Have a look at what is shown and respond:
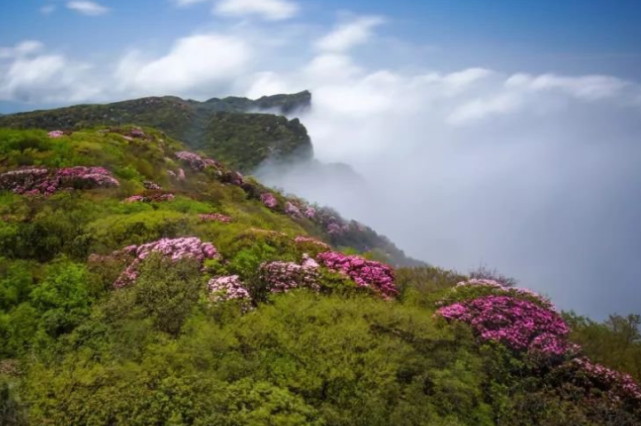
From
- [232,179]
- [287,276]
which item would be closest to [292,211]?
[232,179]

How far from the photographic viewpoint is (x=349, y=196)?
102312mm

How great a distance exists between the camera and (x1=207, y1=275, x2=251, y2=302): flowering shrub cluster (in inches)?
400

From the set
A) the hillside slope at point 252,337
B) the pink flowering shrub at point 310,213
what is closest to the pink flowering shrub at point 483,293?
the hillside slope at point 252,337

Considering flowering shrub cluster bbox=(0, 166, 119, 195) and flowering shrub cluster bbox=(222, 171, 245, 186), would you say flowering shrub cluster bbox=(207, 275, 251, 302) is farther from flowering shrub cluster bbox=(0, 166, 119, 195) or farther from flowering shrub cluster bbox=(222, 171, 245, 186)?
flowering shrub cluster bbox=(222, 171, 245, 186)

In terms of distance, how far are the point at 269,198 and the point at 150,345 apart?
1853 cm

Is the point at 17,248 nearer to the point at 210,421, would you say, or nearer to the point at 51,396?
the point at 51,396

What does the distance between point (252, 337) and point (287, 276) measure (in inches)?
106

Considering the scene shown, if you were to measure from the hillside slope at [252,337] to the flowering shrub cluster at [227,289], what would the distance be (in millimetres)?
40

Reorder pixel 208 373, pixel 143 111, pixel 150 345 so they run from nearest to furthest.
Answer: pixel 208 373 < pixel 150 345 < pixel 143 111

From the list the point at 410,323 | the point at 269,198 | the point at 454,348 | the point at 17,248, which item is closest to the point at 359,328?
the point at 410,323

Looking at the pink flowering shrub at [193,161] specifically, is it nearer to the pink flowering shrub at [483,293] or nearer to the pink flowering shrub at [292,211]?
the pink flowering shrub at [292,211]

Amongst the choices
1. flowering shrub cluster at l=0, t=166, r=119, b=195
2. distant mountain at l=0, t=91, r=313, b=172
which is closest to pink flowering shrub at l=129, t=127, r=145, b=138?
flowering shrub cluster at l=0, t=166, r=119, b=195

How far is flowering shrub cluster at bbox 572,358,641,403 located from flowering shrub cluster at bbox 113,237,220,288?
8.63m

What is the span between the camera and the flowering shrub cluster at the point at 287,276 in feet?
35.8
